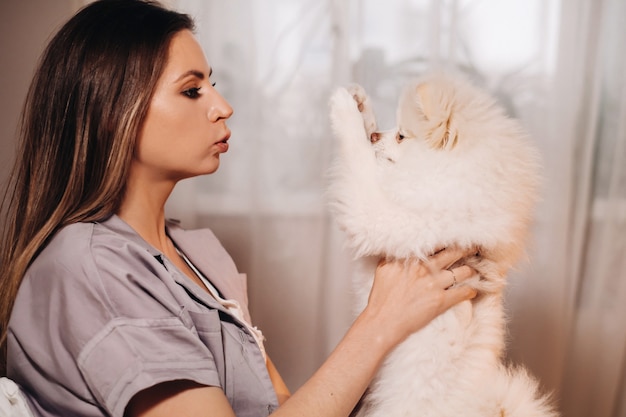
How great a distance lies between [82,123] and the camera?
100 centimetres

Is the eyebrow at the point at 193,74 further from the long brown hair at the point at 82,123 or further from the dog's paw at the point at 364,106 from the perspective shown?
the dog's paw at the point at 364,106

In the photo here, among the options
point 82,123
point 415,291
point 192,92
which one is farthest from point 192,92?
point 415,291

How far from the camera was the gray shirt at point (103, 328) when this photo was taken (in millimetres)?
818

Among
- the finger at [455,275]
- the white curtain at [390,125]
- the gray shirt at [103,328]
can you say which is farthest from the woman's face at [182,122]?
the white curtain at [390,125]

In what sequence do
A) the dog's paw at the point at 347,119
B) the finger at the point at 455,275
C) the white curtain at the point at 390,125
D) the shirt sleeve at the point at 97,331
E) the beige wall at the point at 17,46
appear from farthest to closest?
1. the white curtain at the point at 390,125
2. the beige wall at the point at 17,46
3. the dog's paw at the point at 347,119
4. the finger at the point at 455,275
5. the shirt sleeve at the point at 97,331

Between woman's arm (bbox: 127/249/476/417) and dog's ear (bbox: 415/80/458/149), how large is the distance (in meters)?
0.25

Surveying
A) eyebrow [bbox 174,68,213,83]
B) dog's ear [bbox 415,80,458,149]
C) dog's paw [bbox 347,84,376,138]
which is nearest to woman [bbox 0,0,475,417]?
eyebrow [bbox 174,68,213,83]

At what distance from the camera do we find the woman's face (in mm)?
1045

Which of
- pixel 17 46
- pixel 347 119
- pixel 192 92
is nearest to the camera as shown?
pixel 192 92

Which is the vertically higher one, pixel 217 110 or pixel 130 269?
pixel 217 110

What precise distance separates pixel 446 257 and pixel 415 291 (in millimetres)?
112

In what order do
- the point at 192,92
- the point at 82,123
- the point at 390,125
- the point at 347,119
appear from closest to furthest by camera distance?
the point at 82,123
the point at 192,92
the point at 347,119
the point at 390,125

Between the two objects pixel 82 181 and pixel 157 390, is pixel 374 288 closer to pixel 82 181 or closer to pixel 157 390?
pixel 157 390

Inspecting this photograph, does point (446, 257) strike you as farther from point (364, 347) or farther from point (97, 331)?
point (97, 331)
